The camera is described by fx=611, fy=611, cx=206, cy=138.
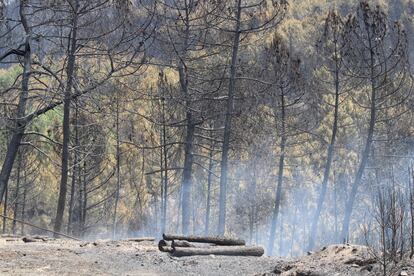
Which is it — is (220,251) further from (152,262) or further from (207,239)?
(152,262)

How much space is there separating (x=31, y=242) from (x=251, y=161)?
56.2ft

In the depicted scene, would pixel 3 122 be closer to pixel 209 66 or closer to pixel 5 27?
pixel 5 27

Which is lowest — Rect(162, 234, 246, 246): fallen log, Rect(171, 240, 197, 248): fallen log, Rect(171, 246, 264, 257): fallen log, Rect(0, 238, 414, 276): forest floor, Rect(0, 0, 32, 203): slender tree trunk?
Rect(0, 238, 414, 276): forest floor

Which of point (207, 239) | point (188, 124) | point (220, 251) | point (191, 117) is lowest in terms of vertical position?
point (220, 251)

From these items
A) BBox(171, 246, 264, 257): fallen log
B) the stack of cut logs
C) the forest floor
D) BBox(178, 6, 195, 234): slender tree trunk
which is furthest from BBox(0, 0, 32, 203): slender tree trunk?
BBox(171, 246, 264, 257): fallen log

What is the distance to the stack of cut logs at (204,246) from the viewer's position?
33.8 ft

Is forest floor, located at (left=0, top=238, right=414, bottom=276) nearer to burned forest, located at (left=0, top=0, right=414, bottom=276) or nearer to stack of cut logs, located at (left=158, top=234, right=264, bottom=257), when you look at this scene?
burned forest, located at (left=0, top=0, right=414, bottom=276)

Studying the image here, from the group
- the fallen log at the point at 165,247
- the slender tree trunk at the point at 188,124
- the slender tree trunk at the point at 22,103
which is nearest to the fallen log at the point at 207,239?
the fallen log at the point at 165,247

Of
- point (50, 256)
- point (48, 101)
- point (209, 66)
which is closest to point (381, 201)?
point (50, 256)

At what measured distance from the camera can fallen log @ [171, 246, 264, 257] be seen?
10242 millimetres

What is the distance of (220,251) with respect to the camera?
10492 millimetres

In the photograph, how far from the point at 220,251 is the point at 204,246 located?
30cm

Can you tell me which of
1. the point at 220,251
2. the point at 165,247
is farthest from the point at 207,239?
the point at 165,247

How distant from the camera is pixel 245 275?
908 cm
